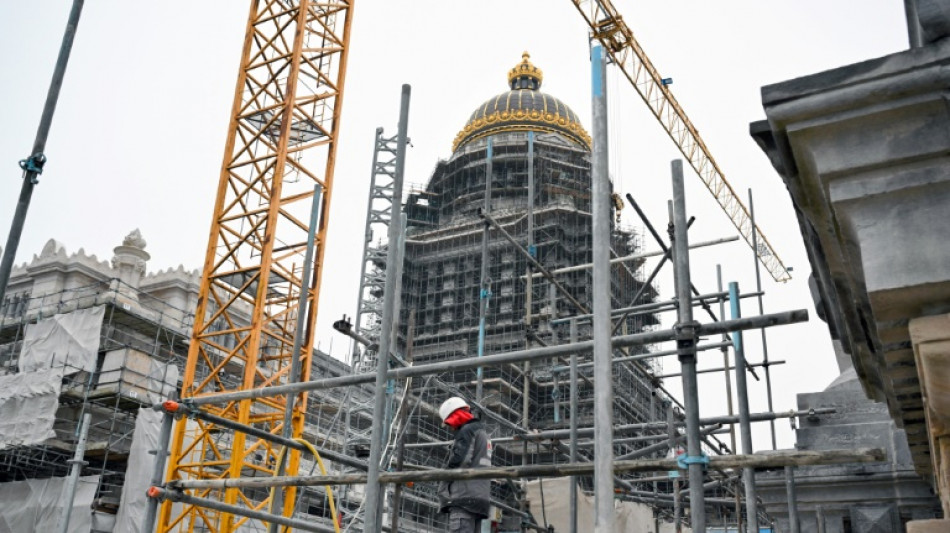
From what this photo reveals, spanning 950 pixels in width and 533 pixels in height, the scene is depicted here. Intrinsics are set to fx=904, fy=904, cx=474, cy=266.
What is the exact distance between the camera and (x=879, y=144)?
3789 mm

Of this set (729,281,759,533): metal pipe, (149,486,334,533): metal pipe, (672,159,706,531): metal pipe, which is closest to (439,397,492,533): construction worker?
(149,486,334,533): metal pipe

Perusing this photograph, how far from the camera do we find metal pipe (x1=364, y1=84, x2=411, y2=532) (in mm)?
6703

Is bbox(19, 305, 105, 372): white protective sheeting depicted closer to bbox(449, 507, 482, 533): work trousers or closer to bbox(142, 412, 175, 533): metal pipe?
bbox(142, 412, 175, 533): metal pipe

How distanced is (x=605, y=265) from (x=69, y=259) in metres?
31.8

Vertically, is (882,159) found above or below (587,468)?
above

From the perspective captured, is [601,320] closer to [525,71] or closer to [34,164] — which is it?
[34,164]

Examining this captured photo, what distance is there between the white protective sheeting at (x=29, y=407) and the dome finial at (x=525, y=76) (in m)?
42.9

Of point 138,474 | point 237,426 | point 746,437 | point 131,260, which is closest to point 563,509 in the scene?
point 746,437

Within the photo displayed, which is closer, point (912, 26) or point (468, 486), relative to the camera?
point (912, 26)

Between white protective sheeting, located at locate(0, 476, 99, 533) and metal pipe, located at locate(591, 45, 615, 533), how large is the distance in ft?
77.8

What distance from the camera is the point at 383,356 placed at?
23.2ft

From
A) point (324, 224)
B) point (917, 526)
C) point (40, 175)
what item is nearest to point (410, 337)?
point (40, 175)

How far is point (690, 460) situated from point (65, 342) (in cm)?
2621

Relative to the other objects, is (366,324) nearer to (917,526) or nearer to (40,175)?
(40,175)
